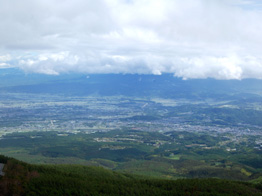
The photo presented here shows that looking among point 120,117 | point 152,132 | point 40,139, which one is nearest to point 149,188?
point 40,139

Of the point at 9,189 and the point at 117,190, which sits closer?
the point at 9,189

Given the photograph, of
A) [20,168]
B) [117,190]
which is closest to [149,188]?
[117,190]

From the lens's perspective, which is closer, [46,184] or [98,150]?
[46,184]

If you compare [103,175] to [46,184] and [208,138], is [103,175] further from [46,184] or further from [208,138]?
[208,138]

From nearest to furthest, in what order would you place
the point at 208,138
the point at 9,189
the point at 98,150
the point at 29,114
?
the point at 9,189 < the point at 98,150 < the point at 208,138 < the point at 29,114

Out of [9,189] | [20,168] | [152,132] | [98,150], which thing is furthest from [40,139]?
[9,189]

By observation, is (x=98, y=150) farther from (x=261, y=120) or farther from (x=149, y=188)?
(x=261, y=120)

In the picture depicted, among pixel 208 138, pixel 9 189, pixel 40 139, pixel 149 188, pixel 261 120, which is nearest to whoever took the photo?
pixel 9 189

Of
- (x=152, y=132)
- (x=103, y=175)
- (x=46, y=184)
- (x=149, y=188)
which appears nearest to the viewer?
(x=46, y=184)

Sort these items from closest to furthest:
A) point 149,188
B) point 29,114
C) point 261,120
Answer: point 149,188
point 261,120
point 29,114
